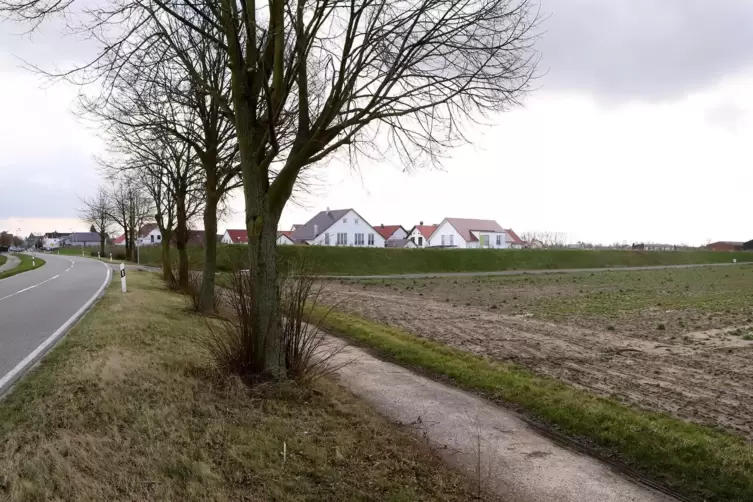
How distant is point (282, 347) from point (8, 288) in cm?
2001

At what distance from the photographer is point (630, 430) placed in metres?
6.27

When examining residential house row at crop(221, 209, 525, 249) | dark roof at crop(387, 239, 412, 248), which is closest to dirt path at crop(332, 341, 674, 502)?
residential house row at crop(221, 209, 525, 249)

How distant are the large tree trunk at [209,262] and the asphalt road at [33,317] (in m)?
3.10

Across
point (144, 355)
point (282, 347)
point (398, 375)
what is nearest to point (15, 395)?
point (144, 355)

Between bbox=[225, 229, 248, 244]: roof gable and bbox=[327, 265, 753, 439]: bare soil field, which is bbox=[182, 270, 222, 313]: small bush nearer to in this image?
bbox=[327, 265, 753, 439]: bare soil field

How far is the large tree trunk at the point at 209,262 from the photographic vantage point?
1513cm

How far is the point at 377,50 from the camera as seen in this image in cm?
683

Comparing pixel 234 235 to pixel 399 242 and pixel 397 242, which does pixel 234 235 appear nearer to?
pixel 397 242

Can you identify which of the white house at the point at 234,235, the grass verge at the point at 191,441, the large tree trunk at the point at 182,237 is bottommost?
the grass verge at the point at 191,441

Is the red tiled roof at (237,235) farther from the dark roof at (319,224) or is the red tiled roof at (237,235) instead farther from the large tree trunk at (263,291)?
the large tree trunk at (263,291)

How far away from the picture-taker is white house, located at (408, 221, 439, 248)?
319ft

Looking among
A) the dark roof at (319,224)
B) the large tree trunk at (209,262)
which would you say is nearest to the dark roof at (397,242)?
the dark roof at (319,224)

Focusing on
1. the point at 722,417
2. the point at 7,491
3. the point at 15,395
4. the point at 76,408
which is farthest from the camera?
the point at 722,417

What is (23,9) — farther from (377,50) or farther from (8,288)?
(8,288)
